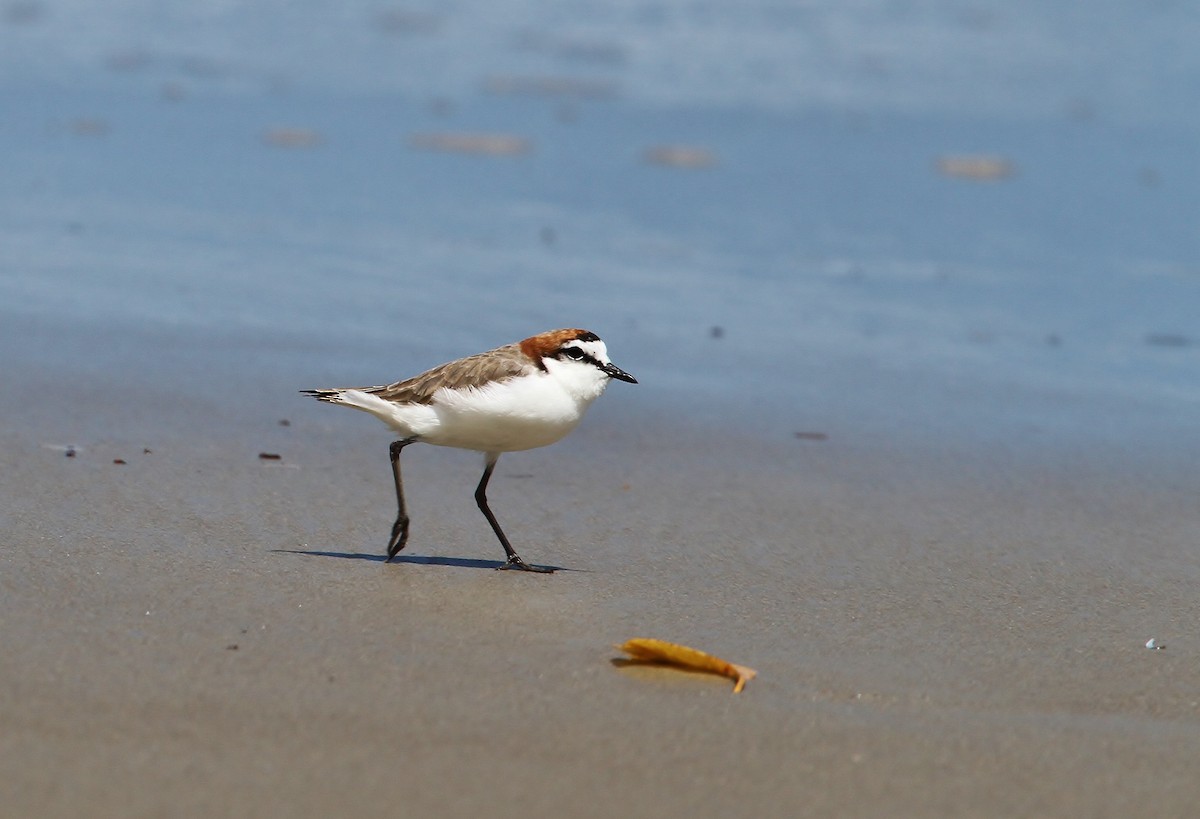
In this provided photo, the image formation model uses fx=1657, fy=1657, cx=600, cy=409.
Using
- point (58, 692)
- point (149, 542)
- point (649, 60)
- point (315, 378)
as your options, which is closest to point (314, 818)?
point (58, 692)

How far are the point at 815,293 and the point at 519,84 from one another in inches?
276

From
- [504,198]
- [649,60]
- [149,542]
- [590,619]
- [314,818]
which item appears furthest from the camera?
[649,60]

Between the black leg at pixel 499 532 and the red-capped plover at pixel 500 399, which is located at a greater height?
the red-capped plover at pixel 500 399

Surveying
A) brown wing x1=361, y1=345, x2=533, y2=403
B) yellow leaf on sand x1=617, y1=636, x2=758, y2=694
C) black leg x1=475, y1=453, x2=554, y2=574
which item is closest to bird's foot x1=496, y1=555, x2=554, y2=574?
black leg x1=475, y1=453, x2=554, y2=574

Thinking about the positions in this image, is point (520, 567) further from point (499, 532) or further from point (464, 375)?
point (464, 375)

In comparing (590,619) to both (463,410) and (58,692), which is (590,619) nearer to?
(463,410)

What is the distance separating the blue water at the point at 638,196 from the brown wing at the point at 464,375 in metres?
1.99

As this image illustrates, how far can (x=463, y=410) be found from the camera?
5383 mm

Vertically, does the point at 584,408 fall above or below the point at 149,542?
above

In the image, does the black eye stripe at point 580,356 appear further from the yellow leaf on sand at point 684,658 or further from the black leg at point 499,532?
the yellow leaf on sand at point 684,658

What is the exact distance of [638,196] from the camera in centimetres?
1170

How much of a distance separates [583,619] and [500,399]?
0.88 m

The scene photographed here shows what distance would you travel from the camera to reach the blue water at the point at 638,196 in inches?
326

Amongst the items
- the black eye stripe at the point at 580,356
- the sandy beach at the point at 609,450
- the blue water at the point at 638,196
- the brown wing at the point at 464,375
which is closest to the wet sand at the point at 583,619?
the sandy beach at the point at 609,450
